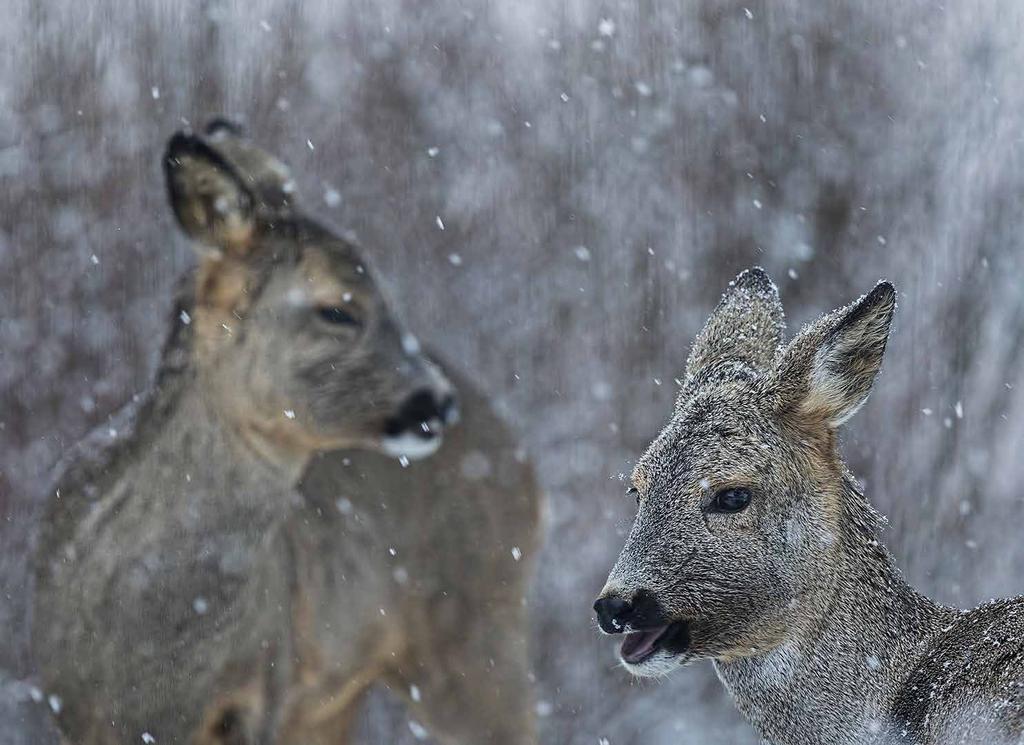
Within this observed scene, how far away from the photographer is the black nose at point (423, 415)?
4562 mm

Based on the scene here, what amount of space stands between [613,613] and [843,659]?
0.43 m

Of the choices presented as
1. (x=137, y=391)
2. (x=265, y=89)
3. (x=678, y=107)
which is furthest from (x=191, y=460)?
(x=678, y=107)

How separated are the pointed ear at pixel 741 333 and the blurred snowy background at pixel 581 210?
3.89m

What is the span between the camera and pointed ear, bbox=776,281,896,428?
2852mm

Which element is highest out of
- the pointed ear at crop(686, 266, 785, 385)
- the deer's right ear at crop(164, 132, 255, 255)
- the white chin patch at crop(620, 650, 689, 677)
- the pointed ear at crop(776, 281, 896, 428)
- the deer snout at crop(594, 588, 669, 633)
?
the pointed ear at crop(776, 281, 896, 428)

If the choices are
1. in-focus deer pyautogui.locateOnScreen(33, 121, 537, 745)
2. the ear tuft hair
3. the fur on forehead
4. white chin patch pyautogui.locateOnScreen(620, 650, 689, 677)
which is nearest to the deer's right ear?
in-focus deer pyautogui.locateOnScreen(33, 121, 537, 745)

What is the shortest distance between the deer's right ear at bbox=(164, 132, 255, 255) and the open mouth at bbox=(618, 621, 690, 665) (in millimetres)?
2155

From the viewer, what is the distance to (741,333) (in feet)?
11.1

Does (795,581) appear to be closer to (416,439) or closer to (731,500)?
(731,500)

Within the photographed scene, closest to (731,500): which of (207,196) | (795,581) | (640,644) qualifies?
(795,581)

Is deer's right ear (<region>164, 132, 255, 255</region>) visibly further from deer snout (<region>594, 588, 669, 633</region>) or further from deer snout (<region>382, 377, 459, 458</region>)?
deer snout (<region>594, 588, 669, 633</region>)

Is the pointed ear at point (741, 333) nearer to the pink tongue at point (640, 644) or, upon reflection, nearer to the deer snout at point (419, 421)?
the pink tongue at point (640, 644)

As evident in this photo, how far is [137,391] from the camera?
7.25 meters

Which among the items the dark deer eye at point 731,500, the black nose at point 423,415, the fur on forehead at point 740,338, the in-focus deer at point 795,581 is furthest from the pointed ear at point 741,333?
the black nose at point 423,415
